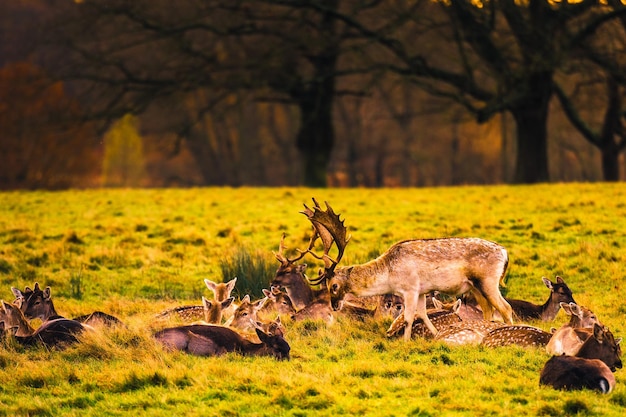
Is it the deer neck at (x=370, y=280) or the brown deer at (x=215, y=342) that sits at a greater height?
the deer neck at (x=370, y=280)

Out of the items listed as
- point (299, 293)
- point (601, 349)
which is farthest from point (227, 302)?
point (601, 349)

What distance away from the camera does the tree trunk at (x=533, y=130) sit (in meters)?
26.9

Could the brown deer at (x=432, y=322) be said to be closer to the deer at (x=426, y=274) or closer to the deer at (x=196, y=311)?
the deer at (x=426, y=274)

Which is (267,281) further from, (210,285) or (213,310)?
(213,310)

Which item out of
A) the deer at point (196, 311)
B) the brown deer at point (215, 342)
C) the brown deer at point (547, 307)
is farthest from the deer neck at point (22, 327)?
the brown deer at point (547, 307)

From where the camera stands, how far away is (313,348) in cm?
894

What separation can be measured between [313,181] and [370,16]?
5816mm

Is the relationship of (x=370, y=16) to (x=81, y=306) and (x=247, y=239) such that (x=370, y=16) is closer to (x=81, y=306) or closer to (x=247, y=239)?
(x=247, y=239)

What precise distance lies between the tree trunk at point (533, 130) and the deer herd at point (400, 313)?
16.9m

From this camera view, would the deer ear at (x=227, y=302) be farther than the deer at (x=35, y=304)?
No

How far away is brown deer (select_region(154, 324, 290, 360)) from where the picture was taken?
8414 millimetres

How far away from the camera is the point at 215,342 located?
8500mm

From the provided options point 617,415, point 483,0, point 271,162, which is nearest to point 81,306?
point 617,415

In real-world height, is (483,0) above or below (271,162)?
above
